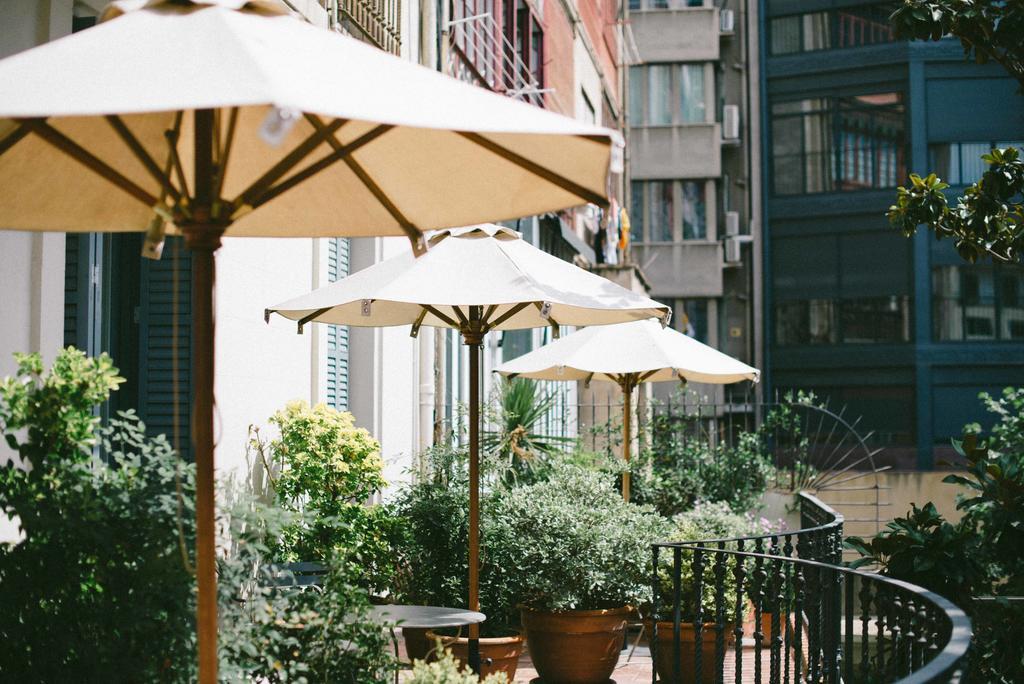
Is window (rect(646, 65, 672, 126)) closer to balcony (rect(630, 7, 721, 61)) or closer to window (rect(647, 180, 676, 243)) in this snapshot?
balcony (rect(630, 7, 721, 61))

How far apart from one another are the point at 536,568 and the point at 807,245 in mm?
30825

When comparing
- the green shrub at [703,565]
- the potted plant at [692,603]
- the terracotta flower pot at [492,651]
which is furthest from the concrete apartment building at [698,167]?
the terracotta flower pot at [492,651]

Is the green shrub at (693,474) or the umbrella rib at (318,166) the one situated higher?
the umbrella rib at (318,166)

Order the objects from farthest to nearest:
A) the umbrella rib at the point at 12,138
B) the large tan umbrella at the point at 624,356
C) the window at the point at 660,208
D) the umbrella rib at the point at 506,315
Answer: the window at the point at 660,208, the large tan umbrella at the point at 624,356, the umbrella rib at the point at 506,315, the umbrella rib at the point at 12,138

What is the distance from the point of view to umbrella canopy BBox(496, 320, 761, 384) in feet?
34.2

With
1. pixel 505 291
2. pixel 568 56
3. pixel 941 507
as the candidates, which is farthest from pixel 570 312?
pixel 941 507

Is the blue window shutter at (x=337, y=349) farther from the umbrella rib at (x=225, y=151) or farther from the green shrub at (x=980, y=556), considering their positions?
the umbrella rib at (x=225, y=151)

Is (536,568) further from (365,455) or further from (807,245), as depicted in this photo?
(807,245)

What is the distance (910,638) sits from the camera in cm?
477

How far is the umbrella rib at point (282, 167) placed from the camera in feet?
12.1

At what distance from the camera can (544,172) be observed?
4.07 meters

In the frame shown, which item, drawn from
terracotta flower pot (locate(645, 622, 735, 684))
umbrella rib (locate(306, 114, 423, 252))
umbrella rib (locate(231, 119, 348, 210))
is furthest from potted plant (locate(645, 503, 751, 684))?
umbrella rib (locate(231, 119, 348, 210))

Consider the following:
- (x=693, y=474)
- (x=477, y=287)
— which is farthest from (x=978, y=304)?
(x=477, y=287)

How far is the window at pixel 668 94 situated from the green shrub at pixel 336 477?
30294 millimetres
